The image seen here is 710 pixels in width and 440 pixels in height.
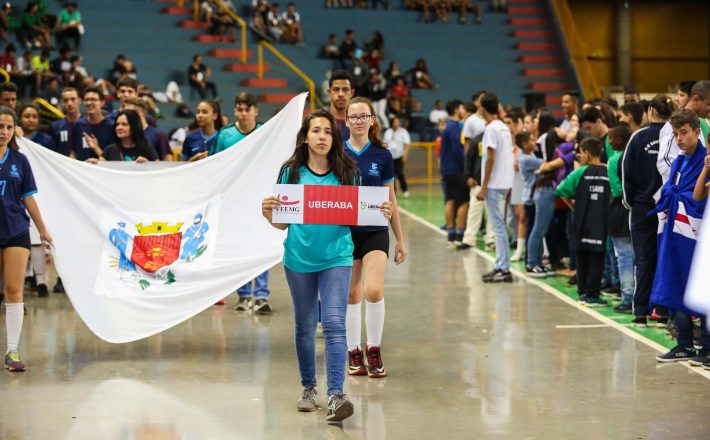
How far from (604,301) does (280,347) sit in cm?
357

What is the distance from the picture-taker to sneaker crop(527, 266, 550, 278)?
11.9m

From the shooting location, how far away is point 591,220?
9.94 metres

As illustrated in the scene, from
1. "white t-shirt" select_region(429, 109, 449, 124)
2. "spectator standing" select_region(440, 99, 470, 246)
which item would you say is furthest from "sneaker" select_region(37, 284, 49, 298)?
"white t-shirt" select_region(429, 109, 449, 124)

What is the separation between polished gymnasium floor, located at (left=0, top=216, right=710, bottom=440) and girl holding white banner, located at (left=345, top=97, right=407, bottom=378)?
0.43 m

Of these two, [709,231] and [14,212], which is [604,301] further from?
[709,231]

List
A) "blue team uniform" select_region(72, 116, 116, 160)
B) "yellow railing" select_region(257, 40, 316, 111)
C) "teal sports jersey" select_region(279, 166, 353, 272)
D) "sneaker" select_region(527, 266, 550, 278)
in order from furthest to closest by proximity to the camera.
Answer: "yellow railing" select_region(257, 40, 316, 111)
"sneaker" select_region(527, 266, 550, 278)
"blue team uniform" select_region(72, 116, 116, 160)
"teal sports jersey" select_region(279, 166, 353, 272)

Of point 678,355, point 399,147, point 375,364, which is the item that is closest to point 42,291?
point 375,364

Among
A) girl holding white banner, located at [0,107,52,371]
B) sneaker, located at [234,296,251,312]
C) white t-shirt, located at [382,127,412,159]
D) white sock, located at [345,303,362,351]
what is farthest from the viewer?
white t-shirt, located at [382,127,412,159]

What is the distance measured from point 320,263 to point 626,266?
4.47 meters

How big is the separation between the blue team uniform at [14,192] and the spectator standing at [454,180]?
7.76m

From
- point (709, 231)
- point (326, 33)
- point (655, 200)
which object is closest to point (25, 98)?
point (326, 33)

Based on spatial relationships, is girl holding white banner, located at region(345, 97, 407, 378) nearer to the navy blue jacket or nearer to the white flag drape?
the white flag drape

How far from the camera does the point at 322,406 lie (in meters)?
6.50

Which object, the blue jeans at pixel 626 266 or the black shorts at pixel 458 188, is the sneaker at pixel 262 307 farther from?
the black shorts at pixel 458 188
